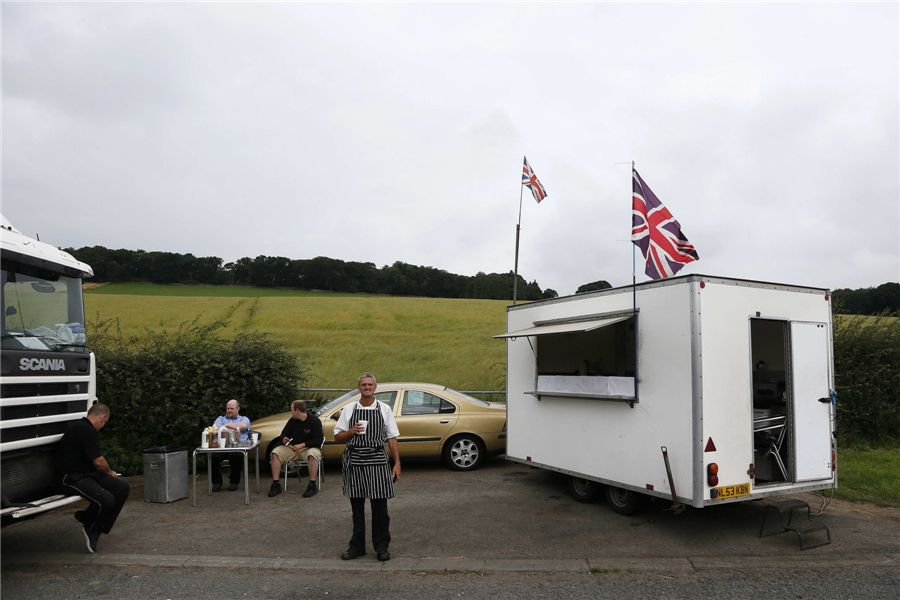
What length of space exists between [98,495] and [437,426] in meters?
5.08

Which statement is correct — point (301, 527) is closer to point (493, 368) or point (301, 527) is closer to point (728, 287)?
point (728, 287)

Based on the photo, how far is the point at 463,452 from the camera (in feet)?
32.0

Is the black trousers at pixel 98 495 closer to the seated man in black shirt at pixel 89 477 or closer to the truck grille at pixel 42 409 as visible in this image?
the seated man in black shirt at pixel 89 477

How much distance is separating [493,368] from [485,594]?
13.2m

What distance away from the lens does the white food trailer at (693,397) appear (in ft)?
18.9

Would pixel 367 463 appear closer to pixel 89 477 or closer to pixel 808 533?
pixel 89 477

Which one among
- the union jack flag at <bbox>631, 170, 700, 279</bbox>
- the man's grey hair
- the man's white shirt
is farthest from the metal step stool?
the man's grey hair

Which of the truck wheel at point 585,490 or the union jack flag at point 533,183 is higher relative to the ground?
the union jack flag at point 533,183

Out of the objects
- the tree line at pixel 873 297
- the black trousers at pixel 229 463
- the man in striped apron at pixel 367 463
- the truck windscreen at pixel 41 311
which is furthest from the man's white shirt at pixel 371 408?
the tree line at pixel 873 297

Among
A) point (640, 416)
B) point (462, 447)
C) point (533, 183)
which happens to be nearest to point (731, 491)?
point (640, 416)

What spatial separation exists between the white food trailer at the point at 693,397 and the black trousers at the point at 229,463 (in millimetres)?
4066

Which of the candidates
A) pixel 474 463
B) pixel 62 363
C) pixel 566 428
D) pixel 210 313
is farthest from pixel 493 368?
pixel 210 313

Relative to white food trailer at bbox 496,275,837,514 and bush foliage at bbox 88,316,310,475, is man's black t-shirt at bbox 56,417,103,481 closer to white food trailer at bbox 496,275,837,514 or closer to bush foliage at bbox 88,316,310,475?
white food trailer at bbox 496,275,837,514

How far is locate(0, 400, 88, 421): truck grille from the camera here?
16.6 ft
